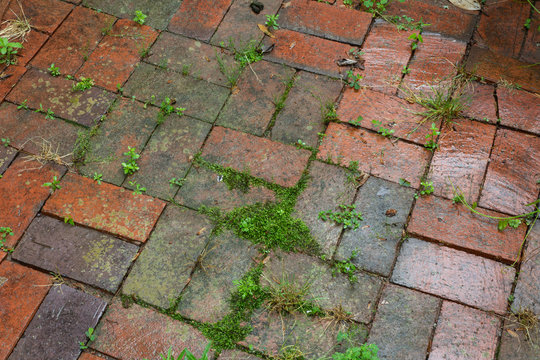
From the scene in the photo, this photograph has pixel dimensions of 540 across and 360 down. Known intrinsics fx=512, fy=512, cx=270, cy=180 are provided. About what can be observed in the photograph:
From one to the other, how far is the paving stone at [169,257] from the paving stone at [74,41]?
1410 mm

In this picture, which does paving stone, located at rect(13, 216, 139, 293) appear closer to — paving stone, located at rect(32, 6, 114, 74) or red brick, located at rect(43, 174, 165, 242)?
red brick, located at rect(43, 174, 165, 242)

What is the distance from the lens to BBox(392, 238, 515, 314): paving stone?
269cm

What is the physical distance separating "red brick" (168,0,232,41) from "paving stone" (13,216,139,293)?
64.9 inches

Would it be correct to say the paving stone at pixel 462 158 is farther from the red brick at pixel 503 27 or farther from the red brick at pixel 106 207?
the red brick at pixel 106 207

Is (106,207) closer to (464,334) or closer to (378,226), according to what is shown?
(378,226)

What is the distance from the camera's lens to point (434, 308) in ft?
8.74

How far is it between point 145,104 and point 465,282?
224 cm

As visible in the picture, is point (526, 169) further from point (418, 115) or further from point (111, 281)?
point (111, 281)

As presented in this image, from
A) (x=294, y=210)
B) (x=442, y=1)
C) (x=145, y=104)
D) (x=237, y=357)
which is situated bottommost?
(x=237, y=357)

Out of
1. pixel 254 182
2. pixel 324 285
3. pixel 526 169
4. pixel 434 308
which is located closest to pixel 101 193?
pixel 254 182

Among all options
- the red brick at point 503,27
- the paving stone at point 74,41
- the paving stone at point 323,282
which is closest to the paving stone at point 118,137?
the paving stone at point 74,41

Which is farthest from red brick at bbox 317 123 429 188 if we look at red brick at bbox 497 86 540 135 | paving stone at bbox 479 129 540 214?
red brick at bbox 497 86 540 135

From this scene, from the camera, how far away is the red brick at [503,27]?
3.61 metres

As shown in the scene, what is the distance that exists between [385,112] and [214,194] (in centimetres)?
124
